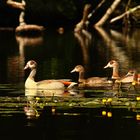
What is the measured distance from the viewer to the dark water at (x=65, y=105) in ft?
49.1

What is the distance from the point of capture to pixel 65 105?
699 inches

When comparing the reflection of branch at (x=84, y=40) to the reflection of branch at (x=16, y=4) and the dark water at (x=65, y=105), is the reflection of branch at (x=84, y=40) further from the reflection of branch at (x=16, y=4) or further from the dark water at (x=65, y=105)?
the reflection of branch at (x=16, y=4)

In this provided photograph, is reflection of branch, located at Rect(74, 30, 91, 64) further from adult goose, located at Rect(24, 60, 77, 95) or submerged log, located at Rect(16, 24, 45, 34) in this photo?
adult goose, located at Rect(24, 60, 77, 95)

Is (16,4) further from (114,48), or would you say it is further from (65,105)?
(65,105)

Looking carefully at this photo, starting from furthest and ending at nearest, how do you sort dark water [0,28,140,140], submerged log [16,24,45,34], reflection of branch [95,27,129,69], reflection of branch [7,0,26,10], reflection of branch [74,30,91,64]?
reflection of branch [7,0,26,10] < submerged log [16,24,45,34] < reflection of branch [74,30,91,64] < reflection of branch [95,27,129,69] < dark water [0,28,140,140]

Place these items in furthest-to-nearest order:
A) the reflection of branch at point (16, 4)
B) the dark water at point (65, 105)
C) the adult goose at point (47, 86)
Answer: the reflection of branch at point (16, 4) → the adult goose at point (47, 86) → the dark water at point (65, 105)

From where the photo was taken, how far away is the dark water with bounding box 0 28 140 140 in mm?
14969

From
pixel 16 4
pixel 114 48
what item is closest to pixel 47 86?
pixel 114 48

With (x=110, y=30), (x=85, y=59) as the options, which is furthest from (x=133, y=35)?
(x=85, y=59)

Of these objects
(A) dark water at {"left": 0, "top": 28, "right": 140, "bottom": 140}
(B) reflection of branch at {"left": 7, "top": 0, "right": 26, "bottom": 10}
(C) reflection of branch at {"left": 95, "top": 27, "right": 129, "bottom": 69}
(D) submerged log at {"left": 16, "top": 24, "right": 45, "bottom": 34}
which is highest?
(B) reflection of branch at {"left": 7, "top": 0, "right": 26, "bottom": 10}

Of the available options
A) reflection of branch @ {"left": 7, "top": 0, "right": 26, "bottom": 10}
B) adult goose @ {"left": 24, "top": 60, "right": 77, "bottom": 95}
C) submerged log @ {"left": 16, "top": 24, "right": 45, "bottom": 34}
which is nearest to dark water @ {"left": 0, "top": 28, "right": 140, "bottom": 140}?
adult goose @ {"left": 24, "top": 60, "right": 77, "bottom": 95}

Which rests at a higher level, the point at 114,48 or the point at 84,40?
the point at 84,40

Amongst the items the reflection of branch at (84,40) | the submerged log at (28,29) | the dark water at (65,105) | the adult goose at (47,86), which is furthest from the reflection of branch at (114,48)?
the adult goose at (47,86)

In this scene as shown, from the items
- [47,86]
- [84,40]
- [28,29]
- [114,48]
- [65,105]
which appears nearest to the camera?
[65,105]
